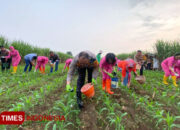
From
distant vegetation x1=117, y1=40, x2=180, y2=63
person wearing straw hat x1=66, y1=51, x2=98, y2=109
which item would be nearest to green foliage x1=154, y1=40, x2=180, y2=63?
distant vegetation x1=117, y1=40, x2=180, y2=63

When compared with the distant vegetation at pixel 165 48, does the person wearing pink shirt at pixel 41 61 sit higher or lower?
lower

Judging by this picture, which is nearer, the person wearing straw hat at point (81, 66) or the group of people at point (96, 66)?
the person wearing straw hat at point (81, 66)

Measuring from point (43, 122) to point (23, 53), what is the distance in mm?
10240

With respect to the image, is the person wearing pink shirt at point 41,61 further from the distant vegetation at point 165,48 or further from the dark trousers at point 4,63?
the distant vegetation at point 165,48

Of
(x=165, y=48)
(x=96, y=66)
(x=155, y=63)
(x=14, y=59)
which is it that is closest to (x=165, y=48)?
(x=165, y=48)

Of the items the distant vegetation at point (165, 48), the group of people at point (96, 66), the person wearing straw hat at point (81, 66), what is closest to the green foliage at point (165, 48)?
the distant vegetation at point (165, 48)

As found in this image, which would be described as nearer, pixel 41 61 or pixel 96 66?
pixel 96 66

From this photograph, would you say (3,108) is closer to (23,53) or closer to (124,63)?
(124,63)

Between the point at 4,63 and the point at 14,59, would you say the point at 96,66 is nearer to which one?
the point at 14,59

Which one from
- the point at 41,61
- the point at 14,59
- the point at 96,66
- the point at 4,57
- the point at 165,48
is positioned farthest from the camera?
the point at 165,48

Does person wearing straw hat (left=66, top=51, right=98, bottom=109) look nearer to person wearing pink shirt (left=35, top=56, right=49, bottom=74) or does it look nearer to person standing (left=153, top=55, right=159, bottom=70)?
person wearing pink shirt (left=35, top=56, right=49, bottom=74)

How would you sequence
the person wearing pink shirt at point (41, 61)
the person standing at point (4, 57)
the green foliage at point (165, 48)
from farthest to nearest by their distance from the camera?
the green foliage at point (165, 48) < the person wearing pink shirt at point (41, 61) < the person standing at point (4, 57)

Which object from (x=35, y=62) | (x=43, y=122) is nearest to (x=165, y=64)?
(x=43, y=122)

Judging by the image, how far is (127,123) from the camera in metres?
2.03
